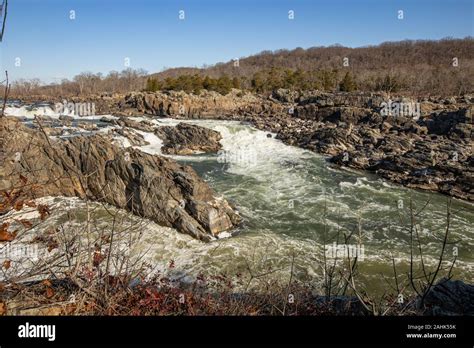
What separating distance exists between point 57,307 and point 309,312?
238 cm

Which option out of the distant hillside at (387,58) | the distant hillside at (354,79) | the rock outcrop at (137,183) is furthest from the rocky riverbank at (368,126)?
the distant hillside at (387,58)

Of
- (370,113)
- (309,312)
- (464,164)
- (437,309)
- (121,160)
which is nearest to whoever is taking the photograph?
(309,312)

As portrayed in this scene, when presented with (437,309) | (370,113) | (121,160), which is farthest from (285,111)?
(437,309)

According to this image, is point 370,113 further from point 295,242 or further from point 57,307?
point 57,307

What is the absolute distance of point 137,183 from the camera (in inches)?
420

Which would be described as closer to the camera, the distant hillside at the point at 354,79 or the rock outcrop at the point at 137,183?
the rock outcrop at the point at 137,183

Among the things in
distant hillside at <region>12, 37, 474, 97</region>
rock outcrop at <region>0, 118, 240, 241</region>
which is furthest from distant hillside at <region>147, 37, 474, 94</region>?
rock outcrop at <region>0, 118, 240, 241</region>

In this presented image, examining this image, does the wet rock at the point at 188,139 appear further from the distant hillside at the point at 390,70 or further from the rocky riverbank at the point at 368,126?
the distant hillside at the point at 390,70

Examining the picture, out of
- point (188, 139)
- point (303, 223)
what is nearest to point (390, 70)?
point (188, 139)

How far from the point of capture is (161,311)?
3078mm

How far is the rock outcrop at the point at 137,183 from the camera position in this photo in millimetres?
9898

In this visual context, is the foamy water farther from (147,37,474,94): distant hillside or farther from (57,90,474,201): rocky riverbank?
(147,37,474,94): distant hillside

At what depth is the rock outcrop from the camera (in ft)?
32.5

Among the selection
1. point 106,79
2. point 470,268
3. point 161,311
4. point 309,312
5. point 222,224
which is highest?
point 106,79
